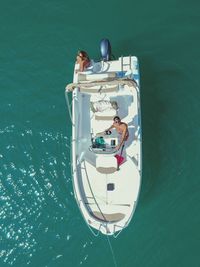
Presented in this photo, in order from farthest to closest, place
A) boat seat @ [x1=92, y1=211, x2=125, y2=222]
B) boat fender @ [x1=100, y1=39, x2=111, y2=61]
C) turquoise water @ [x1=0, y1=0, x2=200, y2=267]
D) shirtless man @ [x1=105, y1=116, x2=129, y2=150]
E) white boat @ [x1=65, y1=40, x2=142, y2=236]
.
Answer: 1. boat fender @ [x1=100, y1=39, x2=111, y2=61]
2. turquoise water @ [x1=0, y1=0, x2=200, y2=267]
3. shirtless man @ [x1=105, y1=116, x2=129, y2=150]
4. white boat @ [x1=65, y1=40, x2=142, y2=236]
5. boat seat @ [x1=92, y1=211, x2=125, y2=222]

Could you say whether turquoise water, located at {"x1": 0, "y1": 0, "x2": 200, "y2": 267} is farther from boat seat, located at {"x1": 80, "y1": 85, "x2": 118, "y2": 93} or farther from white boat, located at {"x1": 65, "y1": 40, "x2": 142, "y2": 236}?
boat seat, located at {"x1": 80, "y1": 85, "x2": 118, "y2": 93}

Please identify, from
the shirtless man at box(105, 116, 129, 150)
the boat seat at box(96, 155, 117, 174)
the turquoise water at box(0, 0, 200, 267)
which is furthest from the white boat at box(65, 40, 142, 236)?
the turquoise water at box(0, 0, 200, 267)

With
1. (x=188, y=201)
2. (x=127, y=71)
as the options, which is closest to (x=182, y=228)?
(x=188, y=201)

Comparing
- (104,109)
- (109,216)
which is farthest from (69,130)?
(109,216)

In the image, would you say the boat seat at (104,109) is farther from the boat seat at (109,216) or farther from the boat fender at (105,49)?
the boat seat at (109,216)

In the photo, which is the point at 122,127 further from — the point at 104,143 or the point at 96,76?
the point at 96,76

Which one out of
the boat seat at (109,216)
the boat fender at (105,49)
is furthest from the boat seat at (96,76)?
the boat seat at (109,216)
